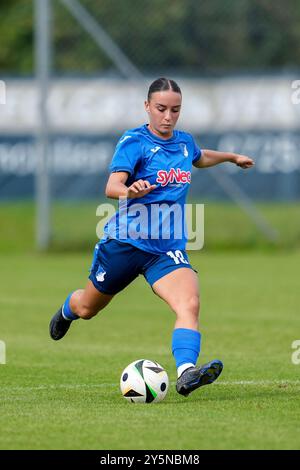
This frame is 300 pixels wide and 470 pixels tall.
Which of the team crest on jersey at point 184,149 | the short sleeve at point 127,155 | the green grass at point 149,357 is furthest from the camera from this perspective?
the team crest on jersey at point 184,149

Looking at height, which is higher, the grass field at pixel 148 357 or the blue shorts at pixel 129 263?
the blue shorts at pixel 129 263

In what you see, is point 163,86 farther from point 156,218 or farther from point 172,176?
point 156,218

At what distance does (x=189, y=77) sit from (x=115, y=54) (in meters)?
1.46

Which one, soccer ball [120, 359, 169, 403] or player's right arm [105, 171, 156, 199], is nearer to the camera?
player's right arm [105, 171, 156, 199]

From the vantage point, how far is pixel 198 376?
274 inches

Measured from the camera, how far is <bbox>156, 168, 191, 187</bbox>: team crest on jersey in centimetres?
769

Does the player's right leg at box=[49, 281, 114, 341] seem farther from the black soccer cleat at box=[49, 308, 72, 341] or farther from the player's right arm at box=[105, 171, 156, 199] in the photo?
the player's right arm at box=[105, 171, 156, 199]

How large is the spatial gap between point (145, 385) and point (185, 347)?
36 centimetres

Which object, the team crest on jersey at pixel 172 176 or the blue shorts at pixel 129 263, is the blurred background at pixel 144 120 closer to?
the blue shorts at pixel 129 263

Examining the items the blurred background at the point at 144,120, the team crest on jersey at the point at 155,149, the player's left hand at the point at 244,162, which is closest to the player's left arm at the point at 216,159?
the player's left hand at the point at 244,162

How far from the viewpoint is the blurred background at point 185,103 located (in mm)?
20188

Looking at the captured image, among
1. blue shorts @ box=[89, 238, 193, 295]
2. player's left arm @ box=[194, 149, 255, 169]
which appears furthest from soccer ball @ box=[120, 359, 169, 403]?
player's left arm @ box=[194, 149, 255, 169]

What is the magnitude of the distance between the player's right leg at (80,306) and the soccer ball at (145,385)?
96cm

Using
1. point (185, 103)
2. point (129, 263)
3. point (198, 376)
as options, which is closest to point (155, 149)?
point (129, 263)
